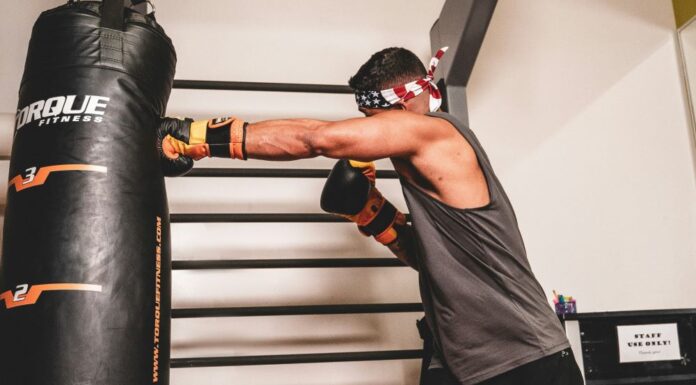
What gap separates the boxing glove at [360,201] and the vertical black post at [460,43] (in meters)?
0.46

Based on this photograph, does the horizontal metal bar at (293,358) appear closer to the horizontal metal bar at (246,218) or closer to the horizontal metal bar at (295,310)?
the horizontal metal bar at (295,310)

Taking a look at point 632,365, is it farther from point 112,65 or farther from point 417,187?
point 112,65

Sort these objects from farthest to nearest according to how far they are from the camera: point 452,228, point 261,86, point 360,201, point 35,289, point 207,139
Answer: point 261,86
point 360,201
point 452,228
point 207,139
point 35,289

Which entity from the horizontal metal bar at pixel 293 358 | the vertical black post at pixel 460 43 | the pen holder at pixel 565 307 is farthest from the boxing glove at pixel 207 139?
the pen holder at pixel 565 307

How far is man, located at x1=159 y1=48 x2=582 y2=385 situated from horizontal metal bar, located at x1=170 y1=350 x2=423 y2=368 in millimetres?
456

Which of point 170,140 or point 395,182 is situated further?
point 395,182

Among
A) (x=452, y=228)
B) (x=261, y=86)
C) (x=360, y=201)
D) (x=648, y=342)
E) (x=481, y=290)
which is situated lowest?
(x=648, y=342)

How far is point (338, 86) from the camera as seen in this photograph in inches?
89.2

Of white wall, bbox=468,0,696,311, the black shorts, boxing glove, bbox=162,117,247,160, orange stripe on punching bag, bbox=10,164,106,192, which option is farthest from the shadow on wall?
orange stripe on punching bag, bbox=10,164,106,192

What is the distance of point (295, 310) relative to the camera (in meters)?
2.05

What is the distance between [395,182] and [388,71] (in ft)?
2.54

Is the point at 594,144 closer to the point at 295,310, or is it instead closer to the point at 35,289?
the point at 295,310

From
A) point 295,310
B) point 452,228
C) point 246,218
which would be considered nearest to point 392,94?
point 452,228

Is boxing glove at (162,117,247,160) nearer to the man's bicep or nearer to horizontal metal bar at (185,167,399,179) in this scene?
the man's bicep
